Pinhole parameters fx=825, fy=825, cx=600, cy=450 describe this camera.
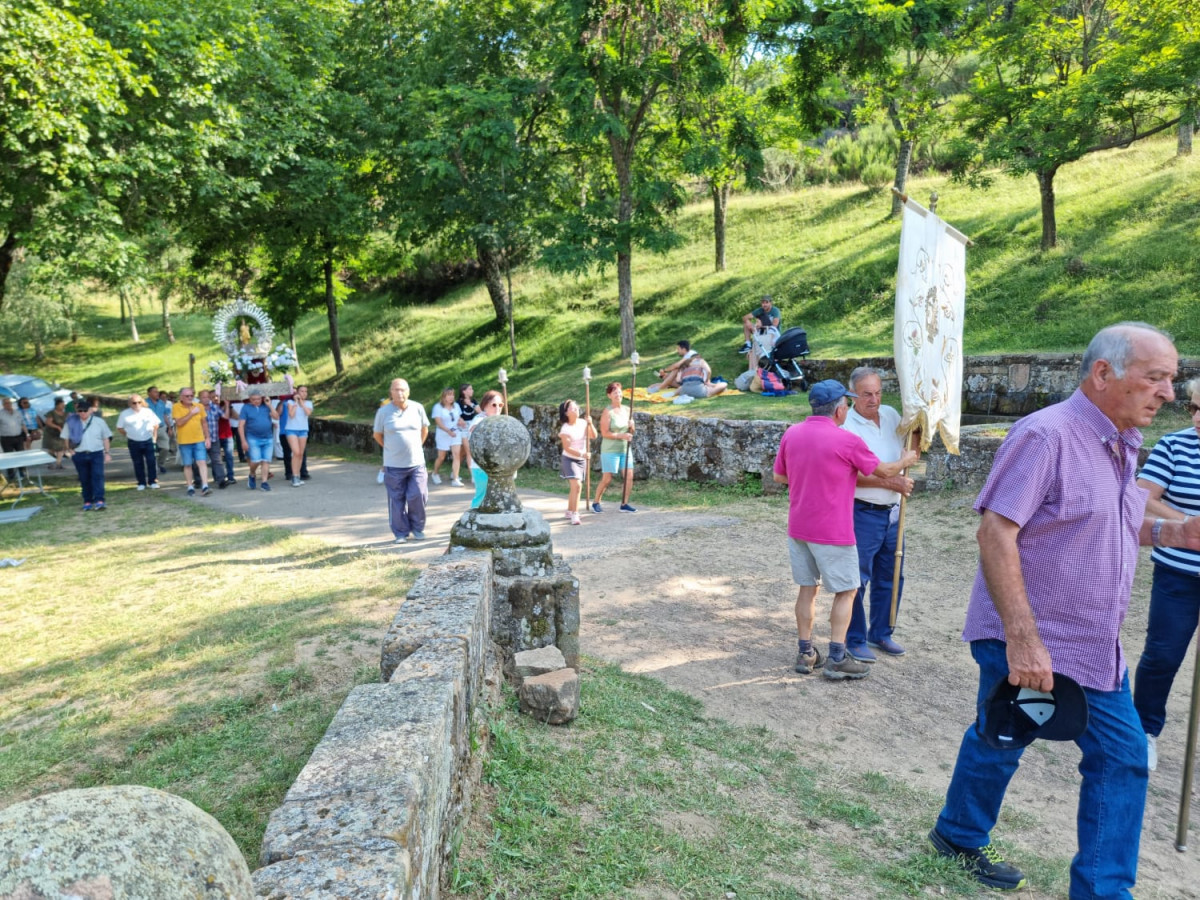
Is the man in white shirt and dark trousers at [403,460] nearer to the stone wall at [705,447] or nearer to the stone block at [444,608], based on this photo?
the stone wall at [705,447]

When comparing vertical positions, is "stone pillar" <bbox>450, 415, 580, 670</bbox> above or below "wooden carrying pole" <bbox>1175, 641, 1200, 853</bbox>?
above

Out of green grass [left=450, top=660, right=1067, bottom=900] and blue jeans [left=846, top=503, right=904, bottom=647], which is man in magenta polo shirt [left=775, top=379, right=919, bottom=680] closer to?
blue jeans [left=846, top=503, right=904, bottom=647]

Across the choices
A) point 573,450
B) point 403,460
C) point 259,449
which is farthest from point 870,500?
point 259,449

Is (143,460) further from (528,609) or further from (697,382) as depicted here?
(528,609)

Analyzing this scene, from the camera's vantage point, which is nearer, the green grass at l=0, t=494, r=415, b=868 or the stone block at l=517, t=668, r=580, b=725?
the green grass at l=0, t=494, r=415, b=868

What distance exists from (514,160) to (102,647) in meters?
11.6

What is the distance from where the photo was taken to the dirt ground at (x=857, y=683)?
404cm

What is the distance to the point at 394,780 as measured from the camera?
2.24 m

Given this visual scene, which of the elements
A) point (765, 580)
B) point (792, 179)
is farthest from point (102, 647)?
point (792, 179)

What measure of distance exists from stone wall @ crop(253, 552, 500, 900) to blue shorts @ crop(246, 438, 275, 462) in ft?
35.3

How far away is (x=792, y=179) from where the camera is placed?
28.2 meters

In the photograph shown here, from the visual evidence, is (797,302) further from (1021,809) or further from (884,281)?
(1021,809)

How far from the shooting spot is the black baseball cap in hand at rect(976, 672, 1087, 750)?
2.84 meters

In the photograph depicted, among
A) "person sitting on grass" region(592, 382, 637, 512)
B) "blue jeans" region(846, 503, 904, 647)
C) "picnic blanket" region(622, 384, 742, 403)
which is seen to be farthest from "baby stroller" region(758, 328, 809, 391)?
"blue jeans" region(846, 503, 904, 647)
